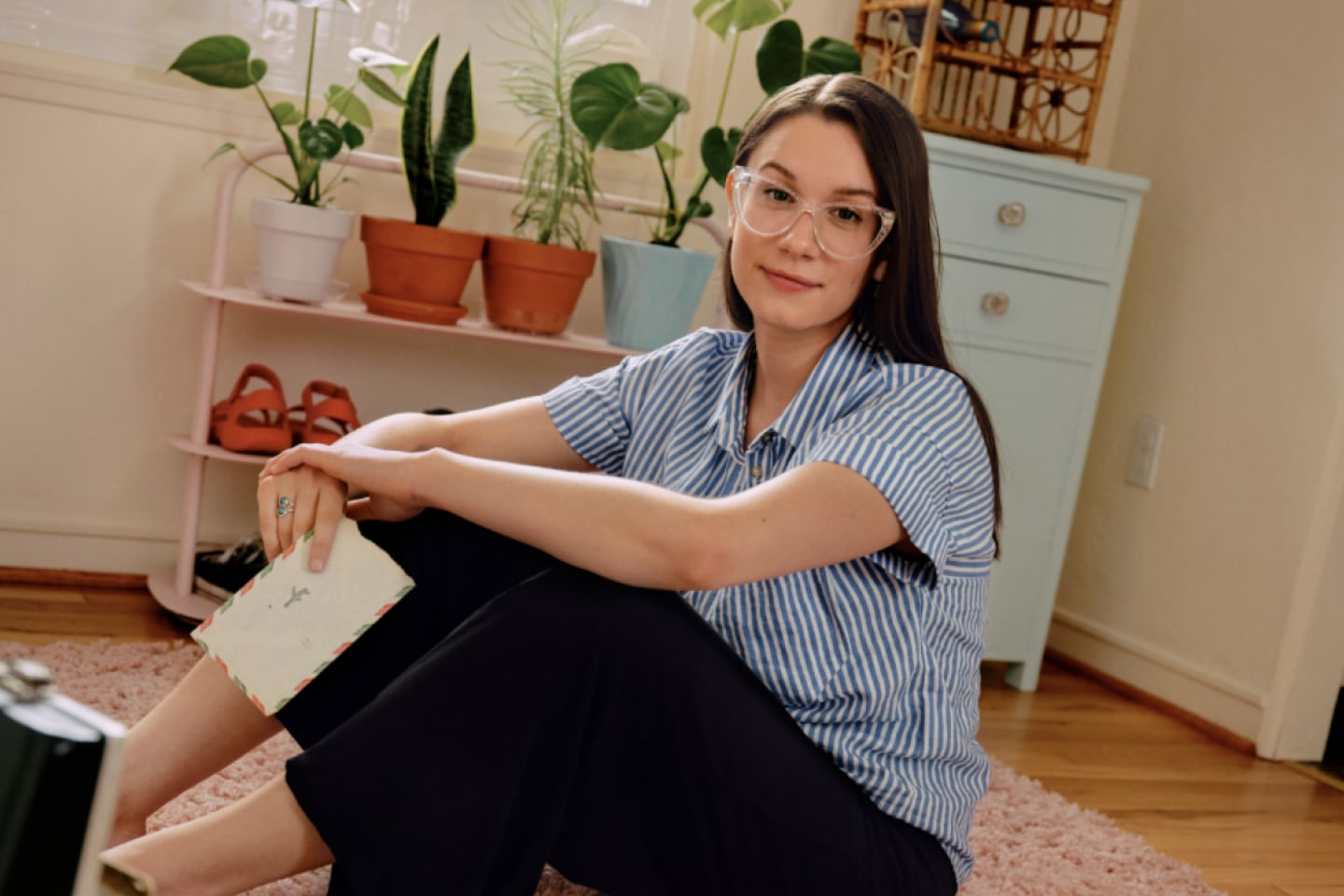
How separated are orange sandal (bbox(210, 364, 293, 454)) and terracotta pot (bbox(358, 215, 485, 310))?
0.74ft

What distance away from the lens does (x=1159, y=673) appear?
2.57 meters

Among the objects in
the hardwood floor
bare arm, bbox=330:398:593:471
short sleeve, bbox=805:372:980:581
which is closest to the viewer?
short sleeve, bbox=805:372:980:581

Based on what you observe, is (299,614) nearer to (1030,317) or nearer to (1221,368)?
(1030,317)

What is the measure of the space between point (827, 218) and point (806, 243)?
0.03 m

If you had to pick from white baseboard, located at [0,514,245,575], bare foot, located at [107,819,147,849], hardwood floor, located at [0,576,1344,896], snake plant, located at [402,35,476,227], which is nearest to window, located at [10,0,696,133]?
snake plant, located at [402,35,476,227]

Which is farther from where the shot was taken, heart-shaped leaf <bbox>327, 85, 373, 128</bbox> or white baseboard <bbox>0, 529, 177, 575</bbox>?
white baseboard <bbox>0, 529, 177, 575</bbox>

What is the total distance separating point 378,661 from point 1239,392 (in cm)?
182

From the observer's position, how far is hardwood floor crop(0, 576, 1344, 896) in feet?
6.11

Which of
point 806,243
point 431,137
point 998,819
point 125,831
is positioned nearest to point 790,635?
point 806,243

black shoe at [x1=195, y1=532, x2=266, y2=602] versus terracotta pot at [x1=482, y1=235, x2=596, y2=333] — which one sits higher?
terracotta pot at [x1=482, y1=235, x2=596, y2=333]

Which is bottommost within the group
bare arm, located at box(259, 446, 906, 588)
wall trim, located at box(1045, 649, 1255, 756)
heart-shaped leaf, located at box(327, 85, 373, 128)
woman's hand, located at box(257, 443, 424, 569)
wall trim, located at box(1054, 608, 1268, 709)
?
wall trim, located at box(1045, 649, 1255, 756)

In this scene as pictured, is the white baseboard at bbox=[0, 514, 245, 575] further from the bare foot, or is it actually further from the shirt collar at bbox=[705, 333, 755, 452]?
the shirt collar at bbox=[705, 333, 755, 452]

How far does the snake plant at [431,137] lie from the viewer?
6.76 feet

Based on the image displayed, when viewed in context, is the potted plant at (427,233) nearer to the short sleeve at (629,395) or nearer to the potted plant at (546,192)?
the potted plant at (546,192)
